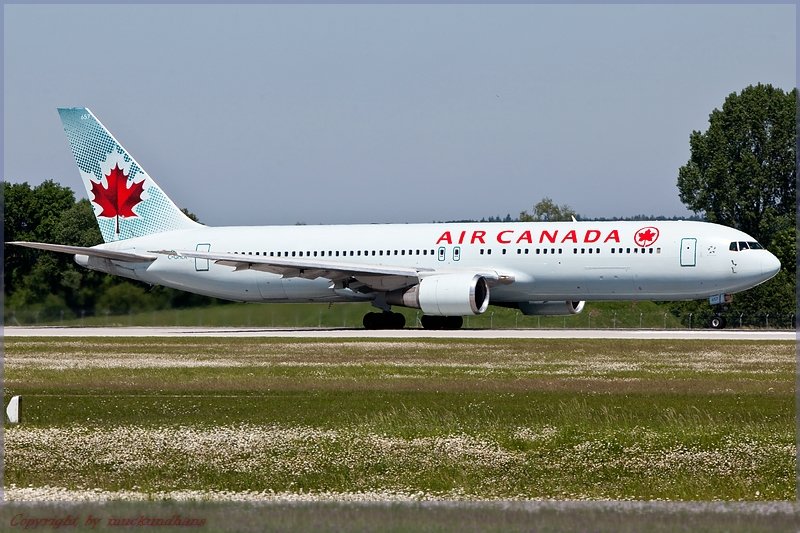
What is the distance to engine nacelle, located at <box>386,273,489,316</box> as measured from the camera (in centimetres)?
4488

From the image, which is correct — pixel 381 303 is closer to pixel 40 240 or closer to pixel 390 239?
pixel 390 239

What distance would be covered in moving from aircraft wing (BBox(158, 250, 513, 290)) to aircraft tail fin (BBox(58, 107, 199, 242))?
195 inches

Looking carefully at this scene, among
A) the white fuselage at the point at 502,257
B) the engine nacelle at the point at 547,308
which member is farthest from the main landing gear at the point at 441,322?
the engine nacelle at the point at 547,308

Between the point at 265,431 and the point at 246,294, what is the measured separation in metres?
35.8

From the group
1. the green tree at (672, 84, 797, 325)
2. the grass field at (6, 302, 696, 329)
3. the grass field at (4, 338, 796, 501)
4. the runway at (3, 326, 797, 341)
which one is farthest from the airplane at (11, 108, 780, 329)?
the green tree at (672, 84, 797, 325)

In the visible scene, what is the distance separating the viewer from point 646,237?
1785 inches

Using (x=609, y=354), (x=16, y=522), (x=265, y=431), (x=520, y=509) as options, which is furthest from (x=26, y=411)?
(x=609, y=354)

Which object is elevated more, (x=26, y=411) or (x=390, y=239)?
(x=390, y=239)

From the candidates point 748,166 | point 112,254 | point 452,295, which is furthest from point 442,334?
point 748,166

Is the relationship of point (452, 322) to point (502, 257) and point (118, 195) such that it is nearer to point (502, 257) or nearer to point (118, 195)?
point (502, 257)

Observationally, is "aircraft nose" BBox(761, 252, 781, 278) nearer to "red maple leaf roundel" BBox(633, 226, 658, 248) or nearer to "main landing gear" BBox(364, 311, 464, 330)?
"red maple leaf roundel" BBox(633, 226, 658, 248)

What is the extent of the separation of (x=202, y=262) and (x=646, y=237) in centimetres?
1806

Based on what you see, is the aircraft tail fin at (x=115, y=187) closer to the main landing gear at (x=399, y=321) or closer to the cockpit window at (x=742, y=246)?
the main landing gear at (x=399, y=321)

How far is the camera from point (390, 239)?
163 ft
